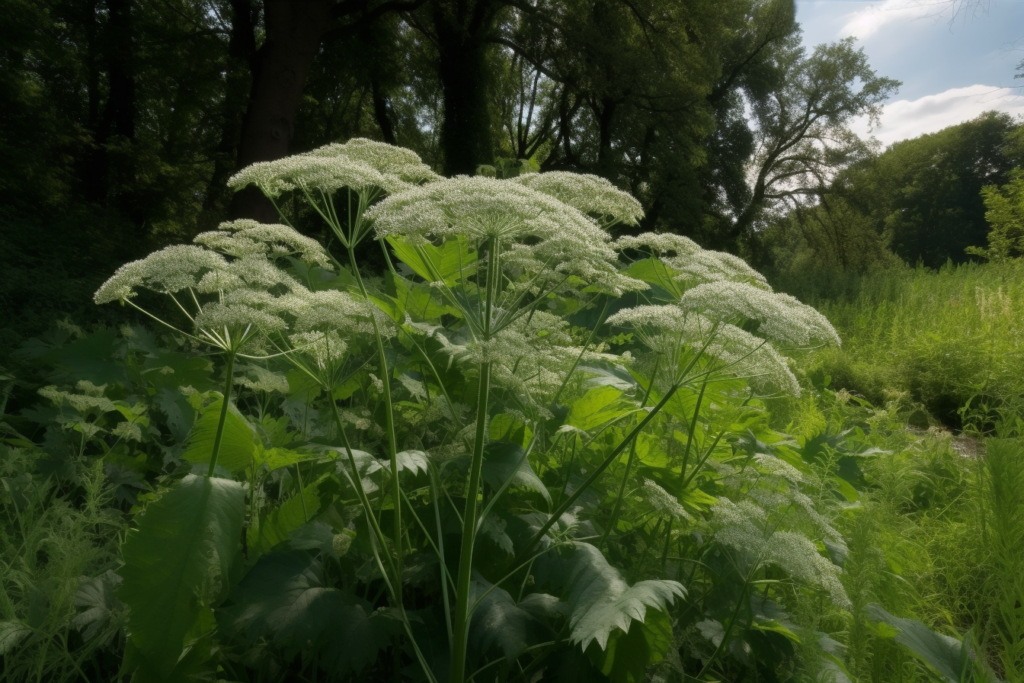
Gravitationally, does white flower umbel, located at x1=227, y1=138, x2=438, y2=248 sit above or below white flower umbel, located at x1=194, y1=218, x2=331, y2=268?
above

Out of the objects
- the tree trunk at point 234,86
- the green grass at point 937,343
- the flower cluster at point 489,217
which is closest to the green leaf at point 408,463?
the flower cluster at point 489,217

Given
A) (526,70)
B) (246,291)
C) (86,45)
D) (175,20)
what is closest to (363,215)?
(246,291)

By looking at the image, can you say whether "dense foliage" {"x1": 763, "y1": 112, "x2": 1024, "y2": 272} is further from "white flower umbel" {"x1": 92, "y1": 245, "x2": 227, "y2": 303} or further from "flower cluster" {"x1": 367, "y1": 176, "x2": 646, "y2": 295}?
"white flower umbel" {"x1": 92, "y1": 245, "x2": 227, "y2": 303}

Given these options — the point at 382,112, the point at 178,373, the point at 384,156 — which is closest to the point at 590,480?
the point at 384,156

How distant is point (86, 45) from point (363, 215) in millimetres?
11515

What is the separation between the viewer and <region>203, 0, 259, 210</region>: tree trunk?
33.5 ft

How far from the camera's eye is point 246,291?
151 centimetres

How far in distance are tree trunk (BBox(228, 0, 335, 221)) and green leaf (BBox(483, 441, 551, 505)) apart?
7580 millimetres

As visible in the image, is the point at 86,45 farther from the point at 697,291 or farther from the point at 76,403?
the point at 697,291

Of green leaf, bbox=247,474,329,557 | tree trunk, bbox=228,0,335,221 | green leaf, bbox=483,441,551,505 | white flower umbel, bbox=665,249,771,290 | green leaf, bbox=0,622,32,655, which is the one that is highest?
tree trunk, bbox=228,0,335,221

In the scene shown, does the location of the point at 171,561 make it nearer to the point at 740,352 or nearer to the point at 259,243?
the point at 259,243

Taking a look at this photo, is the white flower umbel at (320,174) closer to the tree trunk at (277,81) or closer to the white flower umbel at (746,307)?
the white flower umbel at (746,307)

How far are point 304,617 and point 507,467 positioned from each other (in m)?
0.59

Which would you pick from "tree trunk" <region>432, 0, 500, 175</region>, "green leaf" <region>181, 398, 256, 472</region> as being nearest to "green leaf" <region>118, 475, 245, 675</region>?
"green leaf" <region>181, 398, 256, 472</region>
